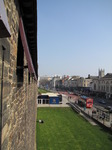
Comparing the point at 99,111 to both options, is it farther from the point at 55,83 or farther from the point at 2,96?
the point at 55,83

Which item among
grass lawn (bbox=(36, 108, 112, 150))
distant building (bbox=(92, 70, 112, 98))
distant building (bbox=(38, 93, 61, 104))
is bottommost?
grass lawn (bbox=(36, 108, 112, 150))

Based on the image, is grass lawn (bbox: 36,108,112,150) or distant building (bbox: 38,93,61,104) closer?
grass lawn (bbox: 36,108,112,150)

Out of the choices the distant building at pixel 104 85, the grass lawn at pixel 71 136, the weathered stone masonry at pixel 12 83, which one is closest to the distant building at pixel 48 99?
the grass lawn at pixel 71 136

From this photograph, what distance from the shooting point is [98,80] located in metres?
75.6

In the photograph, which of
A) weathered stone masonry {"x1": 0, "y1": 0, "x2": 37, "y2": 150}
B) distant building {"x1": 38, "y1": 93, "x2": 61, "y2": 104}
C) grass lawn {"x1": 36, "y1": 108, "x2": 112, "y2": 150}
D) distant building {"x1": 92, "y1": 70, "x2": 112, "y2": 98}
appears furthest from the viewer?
distant building {"x1": 92, "y1": 70, "x2": 112, "y2": 98}

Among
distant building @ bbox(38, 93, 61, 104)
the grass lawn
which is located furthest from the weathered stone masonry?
distant building @ bbox(38, 93, 61, 104)

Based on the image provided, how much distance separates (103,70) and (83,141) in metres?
79.8

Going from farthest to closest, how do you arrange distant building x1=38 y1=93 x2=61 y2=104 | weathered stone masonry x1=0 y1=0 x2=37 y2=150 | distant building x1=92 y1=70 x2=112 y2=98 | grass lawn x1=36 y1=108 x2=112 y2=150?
distant building x1=92 y1=70 x2=112 y2=98, distant building x1=38 y1=93 x2=61 y2=104, grass lawn x1=36 y1=108 x2=112 y2=150, weathered stone masonry x1=0 y1=0 x2=37 y2=150

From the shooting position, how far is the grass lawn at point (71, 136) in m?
17.1

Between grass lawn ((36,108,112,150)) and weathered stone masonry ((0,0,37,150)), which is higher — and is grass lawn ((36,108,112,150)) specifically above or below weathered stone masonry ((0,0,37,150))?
below

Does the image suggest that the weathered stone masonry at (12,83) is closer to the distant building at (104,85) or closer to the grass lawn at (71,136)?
the grass lawn at (71,136)

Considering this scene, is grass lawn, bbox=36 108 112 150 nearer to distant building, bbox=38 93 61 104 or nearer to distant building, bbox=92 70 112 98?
distant building, bbox=38 93 61 104

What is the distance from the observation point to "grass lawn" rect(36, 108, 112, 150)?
Result: 671 inches

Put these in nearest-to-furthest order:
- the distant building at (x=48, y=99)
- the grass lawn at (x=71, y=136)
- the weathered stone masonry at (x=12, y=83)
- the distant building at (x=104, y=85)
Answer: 1. the weathered stone masonry at (x=12, y=83)
2. the grass lawn at (x=71, y=136)
3. the distant building at (x=48, y=99)
4. the distant building at (x=104, y=85)
